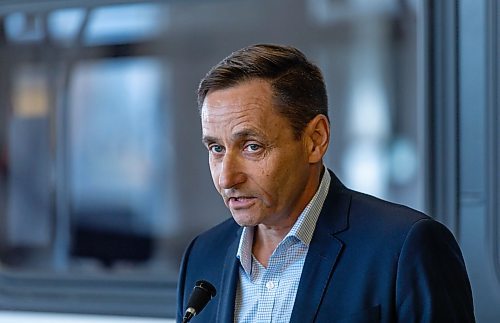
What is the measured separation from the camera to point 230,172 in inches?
52.6

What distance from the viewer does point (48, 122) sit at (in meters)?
3.32

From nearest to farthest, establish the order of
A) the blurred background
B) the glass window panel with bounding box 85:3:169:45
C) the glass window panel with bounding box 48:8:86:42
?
the blurred background
the glass window panel with bounding box 48:8:86:42
the glass window panel with bounding box 85:3:169:45

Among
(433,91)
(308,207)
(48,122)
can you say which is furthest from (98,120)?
(308,207)

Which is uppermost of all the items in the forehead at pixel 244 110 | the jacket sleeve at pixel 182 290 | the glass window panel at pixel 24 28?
the glass window panel at pixel 24 28

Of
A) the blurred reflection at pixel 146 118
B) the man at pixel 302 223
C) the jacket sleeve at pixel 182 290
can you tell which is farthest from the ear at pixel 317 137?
the blurred reflection at pixel 146 118

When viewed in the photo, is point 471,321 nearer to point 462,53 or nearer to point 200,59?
point 462,53

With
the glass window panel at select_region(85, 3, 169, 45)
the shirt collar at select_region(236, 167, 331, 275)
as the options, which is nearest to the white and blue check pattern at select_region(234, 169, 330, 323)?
the shirt collar at select_region(236, 167, 331, 275)

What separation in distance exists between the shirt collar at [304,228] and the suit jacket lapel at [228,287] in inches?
0.7

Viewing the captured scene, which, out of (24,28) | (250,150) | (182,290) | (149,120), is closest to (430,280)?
(250,150)

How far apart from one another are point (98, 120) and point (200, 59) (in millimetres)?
Result: 571

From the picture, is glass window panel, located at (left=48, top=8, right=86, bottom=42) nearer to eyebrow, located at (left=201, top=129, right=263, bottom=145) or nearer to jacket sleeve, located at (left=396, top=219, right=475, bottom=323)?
eyebrow, located at (left=201, top=129, right=263, bottom=145)

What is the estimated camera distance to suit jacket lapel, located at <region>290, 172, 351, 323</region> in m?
1.35

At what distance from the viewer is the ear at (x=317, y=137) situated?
1.40 meters

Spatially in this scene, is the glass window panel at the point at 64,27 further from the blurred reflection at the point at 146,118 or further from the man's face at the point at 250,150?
the man's face at the point at 250,150
